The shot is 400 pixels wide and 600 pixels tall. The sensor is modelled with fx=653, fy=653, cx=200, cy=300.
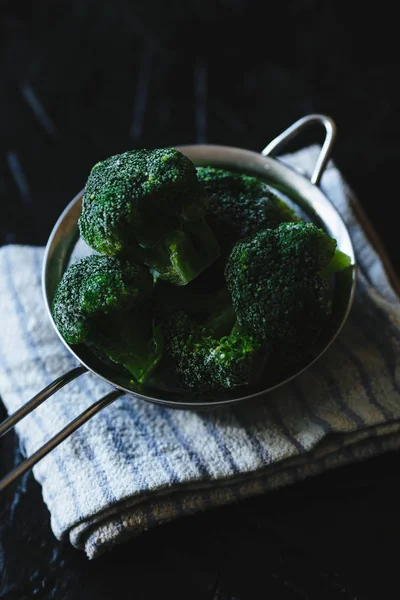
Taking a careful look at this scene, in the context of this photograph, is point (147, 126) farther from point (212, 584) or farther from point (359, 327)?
point (212, 584)

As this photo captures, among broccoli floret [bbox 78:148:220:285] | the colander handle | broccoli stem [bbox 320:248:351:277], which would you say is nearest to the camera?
broccoli floret [bbox 78:148:220:285]

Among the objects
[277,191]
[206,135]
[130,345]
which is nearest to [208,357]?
[130,345]

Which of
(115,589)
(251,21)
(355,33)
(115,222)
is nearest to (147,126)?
(251,21)

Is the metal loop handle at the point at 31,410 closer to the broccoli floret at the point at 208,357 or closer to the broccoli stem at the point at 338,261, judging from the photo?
the broccoli floret at the point at 208,357

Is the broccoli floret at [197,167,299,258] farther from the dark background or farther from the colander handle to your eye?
the dark background

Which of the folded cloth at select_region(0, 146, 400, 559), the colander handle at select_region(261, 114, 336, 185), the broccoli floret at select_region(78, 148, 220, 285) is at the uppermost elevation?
the broccoli floret at select_region(78, 148, 220, 285)

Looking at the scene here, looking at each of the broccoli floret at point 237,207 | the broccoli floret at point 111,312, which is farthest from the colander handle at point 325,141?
the broccoli floret at point 111,312

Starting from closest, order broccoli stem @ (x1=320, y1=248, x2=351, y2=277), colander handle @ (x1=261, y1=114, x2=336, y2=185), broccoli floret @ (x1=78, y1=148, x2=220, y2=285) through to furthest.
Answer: broccoli floret @ (x1=78, y1=148, x2=220, y2=285), broccoli stem @ (x1=320, y1=248, x2=351, y2=277), colander handle @ (x1=261, y1=114, x2=336, y2=185)

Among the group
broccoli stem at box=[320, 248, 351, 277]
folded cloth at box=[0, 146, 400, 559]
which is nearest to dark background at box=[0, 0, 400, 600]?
folded cloth at box=[0, 146, 400, 559]
